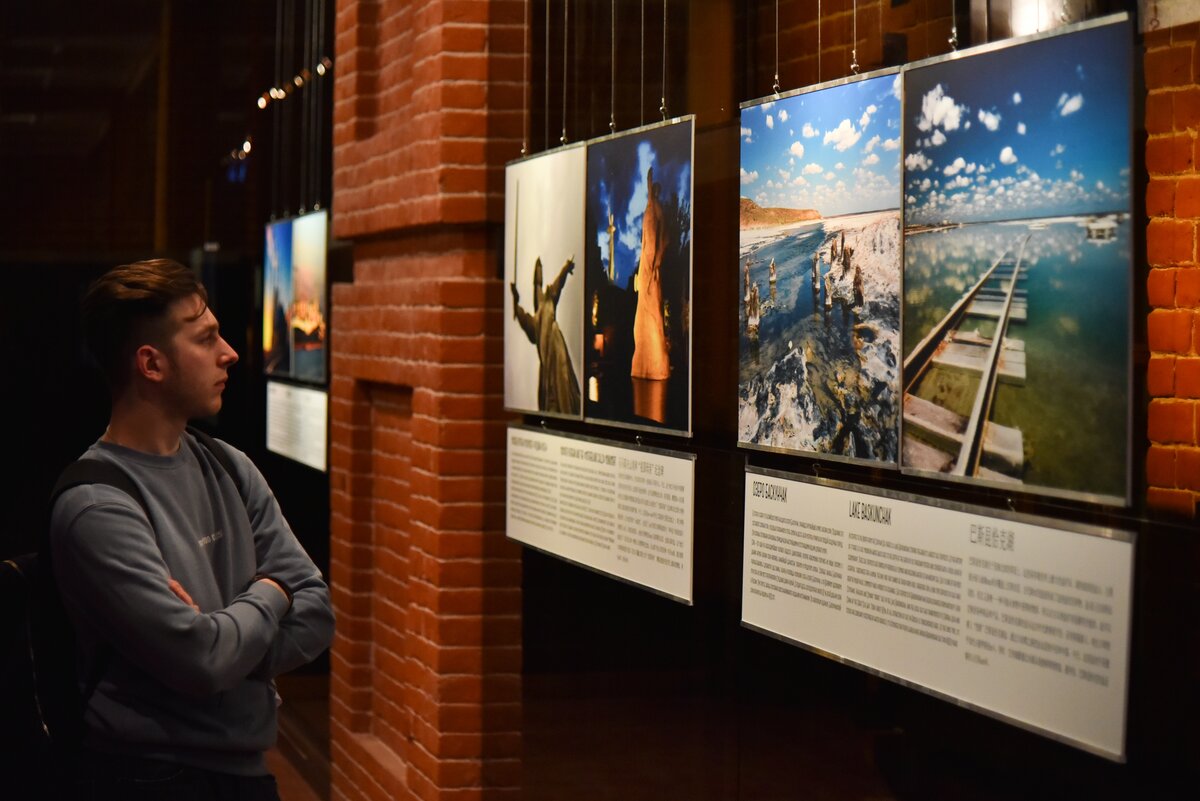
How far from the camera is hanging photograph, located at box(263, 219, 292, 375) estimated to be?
7969 millimetres

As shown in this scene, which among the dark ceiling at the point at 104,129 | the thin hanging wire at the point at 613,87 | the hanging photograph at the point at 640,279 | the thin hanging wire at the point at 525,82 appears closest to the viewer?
the hanging photograph at the point at 640,279

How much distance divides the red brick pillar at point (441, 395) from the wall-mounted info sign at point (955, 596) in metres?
2.17

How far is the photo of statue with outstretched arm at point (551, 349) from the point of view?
462 centimetres

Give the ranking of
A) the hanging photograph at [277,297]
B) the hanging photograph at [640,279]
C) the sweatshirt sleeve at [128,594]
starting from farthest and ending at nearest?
the hanging photograph at [277,297] < the hanging photograph at [640,279] < the sweatshirt sleeve at [128,594]

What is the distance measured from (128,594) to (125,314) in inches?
23.1

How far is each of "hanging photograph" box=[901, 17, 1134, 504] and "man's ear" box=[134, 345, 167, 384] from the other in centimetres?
144

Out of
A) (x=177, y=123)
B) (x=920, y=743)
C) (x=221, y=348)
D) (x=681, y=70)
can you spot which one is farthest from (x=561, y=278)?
(x=177, y=123)

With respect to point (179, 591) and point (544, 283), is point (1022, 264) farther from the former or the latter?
point (544, 283)

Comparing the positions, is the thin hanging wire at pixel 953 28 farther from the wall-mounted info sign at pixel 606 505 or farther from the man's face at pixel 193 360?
the man's face at pixel 193 360

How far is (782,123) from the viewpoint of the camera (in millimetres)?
3400

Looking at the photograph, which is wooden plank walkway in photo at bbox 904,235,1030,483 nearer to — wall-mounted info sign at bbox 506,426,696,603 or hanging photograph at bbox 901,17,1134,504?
hanging photograph at bbox 901,17,1134,504

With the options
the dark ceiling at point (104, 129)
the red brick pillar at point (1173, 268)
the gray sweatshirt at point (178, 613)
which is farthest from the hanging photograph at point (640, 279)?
the dark ceiling at point (104, 129)

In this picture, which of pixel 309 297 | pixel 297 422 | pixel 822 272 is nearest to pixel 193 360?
pixel 822 272

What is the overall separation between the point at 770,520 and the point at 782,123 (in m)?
0.90
